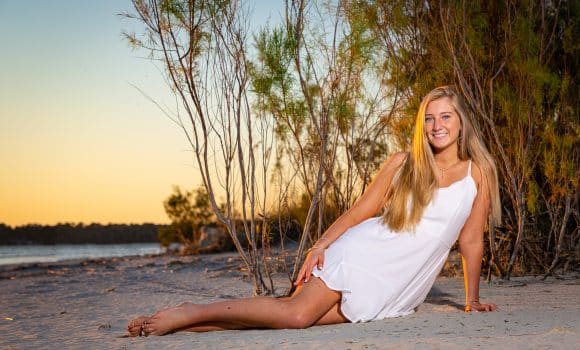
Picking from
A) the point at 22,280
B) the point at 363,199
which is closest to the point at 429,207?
the point at 363,199

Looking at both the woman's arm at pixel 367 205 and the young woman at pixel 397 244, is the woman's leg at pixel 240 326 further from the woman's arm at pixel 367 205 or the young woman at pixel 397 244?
the woman's arm at pixel 367 205

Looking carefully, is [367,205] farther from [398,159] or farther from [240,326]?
[240,326]

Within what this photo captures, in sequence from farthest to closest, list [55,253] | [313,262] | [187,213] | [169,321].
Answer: [55,253]
[187,213]
[313,262]
[169,321]

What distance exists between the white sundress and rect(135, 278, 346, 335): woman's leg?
0.09 m

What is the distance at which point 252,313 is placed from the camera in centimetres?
306

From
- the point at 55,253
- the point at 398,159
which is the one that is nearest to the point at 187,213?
the point at 55,253

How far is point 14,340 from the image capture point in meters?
3.64

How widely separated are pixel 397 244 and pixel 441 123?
634 millimetres

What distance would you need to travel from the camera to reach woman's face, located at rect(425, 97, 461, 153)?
3.30 meters

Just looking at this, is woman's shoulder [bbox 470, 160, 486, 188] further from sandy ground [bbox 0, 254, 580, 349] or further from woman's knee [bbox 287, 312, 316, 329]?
woman's knee [bbox 287, 312, 316, 329]

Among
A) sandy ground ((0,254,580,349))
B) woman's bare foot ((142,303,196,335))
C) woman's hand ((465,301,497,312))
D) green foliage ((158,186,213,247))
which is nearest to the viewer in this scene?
sandy ground ((0,254,580,349))

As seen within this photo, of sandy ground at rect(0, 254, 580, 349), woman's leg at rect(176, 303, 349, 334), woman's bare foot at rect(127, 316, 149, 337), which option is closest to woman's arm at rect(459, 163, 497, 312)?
sandy ground at rect(0, 254, 580, 349)

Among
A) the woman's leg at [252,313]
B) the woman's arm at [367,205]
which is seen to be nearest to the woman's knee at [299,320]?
the woman's leg at [252,313]

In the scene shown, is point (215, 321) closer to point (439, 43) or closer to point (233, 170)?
point (233, 170)
